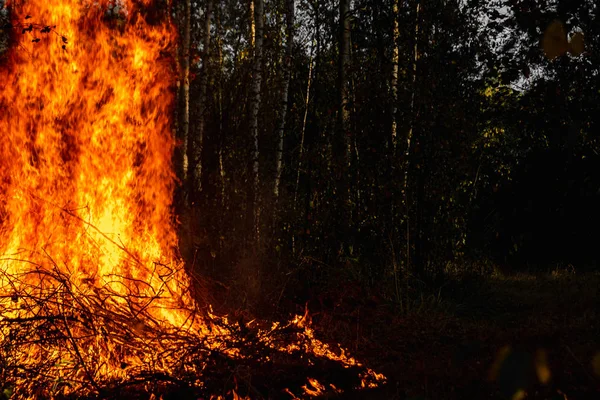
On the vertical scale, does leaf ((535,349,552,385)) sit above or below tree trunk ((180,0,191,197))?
below

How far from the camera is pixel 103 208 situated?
22.3 feet

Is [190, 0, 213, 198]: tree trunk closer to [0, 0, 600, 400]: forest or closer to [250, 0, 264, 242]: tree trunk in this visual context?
[0, 0, 600, 400]: forest

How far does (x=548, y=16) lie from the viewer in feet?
11.3

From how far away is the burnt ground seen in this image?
5.18 meters

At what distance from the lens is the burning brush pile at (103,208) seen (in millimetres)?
5375

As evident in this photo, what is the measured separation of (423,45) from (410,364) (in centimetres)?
546

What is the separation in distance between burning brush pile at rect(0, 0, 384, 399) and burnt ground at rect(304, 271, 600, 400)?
1.99 ft

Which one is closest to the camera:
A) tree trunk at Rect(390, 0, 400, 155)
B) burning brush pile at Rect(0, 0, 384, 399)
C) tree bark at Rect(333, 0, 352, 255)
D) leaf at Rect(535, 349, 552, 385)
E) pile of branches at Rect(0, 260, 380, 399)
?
leaf at Rect(535, 349, 552, 385)

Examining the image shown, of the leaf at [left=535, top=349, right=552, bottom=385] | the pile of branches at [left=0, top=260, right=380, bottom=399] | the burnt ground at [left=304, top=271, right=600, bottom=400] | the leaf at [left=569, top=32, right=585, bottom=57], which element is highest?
the leaf at [left=569, top=32, right=585, bottom=57]

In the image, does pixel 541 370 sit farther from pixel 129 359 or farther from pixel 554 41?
pixel 129 359

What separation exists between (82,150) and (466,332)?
533cm

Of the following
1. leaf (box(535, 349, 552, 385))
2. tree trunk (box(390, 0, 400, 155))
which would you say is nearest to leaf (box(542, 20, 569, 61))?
leaf (box(535, 349, 552, 385))

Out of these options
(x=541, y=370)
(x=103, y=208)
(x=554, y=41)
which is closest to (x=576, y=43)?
(x=554, y=41)

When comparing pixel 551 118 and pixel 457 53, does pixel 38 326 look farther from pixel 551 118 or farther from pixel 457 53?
pixel 457 53
